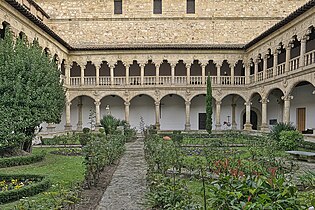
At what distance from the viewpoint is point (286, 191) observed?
291 cm

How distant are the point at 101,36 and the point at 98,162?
21247 mm

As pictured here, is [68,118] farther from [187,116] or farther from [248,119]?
[248,119]

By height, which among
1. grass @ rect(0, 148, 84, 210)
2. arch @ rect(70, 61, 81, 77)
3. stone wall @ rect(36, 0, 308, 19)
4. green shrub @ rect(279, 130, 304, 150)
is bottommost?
grass @ rect(0, 148, 84, 210)

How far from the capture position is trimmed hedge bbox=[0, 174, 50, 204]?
19.5ft

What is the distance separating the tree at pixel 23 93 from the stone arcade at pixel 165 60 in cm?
1286

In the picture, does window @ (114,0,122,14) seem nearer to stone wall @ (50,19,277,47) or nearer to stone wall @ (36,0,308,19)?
stone wall @ (36,0,308,19)

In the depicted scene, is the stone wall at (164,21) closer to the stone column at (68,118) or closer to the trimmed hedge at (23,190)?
the stone column at (68,118)

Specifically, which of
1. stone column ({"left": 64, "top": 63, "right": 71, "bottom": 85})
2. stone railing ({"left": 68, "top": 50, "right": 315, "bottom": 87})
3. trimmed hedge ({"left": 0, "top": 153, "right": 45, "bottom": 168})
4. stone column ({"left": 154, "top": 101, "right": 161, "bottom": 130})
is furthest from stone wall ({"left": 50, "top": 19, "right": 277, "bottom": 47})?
trimmed hedge ({"left": 0, "top": 153, "right": 45, "bottom": 168})

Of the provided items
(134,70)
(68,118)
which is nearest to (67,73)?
(68,118)

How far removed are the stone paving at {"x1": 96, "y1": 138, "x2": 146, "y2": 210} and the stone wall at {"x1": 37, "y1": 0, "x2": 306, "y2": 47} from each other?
18.4 m

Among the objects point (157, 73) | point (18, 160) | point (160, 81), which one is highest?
point (157, 73)

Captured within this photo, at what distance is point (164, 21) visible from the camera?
27.2 meters

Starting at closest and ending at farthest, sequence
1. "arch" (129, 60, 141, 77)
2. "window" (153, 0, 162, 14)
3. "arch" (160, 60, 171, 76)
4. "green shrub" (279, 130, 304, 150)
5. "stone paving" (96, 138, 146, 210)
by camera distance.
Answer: "stone paving" (96, 138, 146, 210)
"green shrub" (279, 130, 304, 150)
"window" (153, 0, 162, 14)
"arch" (160, 60, 171, 76)
"arch" (129, 60, 141, 77)

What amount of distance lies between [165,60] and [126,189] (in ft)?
63.5
